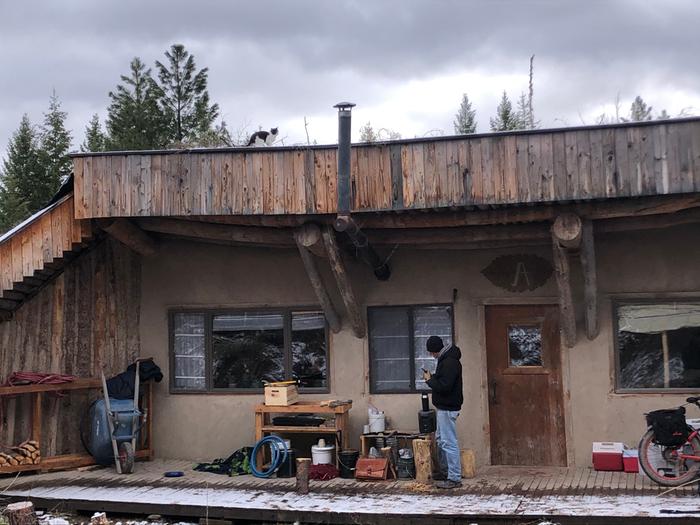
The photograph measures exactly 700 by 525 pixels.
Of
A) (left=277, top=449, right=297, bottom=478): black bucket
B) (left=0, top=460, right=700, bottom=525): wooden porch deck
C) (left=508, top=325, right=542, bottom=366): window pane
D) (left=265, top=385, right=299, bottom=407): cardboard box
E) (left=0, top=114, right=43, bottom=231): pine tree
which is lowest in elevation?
(left=0, top=460, right=700, bottom=525): wooden porch deck

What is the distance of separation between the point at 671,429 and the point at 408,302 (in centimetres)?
365

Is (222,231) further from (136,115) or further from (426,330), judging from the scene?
(136,115)

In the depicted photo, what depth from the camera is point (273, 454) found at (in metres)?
10.9

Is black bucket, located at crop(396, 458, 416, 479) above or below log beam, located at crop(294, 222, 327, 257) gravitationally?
below

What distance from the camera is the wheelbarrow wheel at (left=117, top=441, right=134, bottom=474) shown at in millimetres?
11258

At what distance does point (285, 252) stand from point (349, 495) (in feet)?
11.9

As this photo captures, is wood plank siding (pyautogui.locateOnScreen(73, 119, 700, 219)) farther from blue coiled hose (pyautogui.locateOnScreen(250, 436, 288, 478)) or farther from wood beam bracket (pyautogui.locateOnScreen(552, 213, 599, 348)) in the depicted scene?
blue coiled hose (pyautogui.locateOnScreen(250, 436, 288, 478))

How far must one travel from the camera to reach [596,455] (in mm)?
10523

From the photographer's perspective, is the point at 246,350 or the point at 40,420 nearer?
the point at 40,420

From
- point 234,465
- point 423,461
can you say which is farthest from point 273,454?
point 423,461

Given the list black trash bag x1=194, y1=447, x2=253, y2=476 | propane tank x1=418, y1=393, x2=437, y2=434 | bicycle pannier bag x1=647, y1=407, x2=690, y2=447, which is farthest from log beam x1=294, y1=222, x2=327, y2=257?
bicycle pannier bag x1=647, y1=407, x2=690, y2=447

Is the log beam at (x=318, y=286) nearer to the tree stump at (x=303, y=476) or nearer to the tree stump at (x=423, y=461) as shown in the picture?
the tree stump at (x=423, y=461)

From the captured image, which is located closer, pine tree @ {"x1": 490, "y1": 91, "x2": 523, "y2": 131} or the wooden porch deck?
the wooden porch deck

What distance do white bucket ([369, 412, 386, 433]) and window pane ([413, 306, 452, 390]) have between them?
0.70 metres
